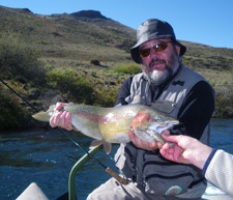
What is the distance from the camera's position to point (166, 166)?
376 cm

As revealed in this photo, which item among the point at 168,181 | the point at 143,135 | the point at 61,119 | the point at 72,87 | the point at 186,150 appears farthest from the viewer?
the point at 72,87

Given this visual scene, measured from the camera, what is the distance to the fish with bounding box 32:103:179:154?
3184mm

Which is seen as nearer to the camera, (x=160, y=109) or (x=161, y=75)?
(x=160, y=109)

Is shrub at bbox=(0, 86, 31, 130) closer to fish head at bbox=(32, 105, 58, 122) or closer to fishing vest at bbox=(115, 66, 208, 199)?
fish head at bbox=(32, 105, 58, 122)

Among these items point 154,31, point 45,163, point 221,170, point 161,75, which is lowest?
point 45,163

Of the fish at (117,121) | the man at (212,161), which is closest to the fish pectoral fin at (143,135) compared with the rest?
the fish at (117,121)

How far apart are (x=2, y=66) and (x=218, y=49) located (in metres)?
99.3

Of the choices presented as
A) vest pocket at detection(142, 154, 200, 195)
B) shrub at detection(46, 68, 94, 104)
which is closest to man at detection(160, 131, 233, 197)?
vest pocket at detection(142, 154, 200, 195)

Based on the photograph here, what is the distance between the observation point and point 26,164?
11.6 m

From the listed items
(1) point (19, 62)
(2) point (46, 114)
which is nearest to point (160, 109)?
(2) point (46, 114)

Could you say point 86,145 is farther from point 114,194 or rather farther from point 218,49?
point 218,49

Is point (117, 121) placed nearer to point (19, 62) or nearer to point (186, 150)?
point (186, 150)

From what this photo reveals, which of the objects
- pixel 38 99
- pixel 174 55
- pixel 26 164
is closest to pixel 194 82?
pixel 174 55

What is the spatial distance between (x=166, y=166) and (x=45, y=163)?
8.46 metres
